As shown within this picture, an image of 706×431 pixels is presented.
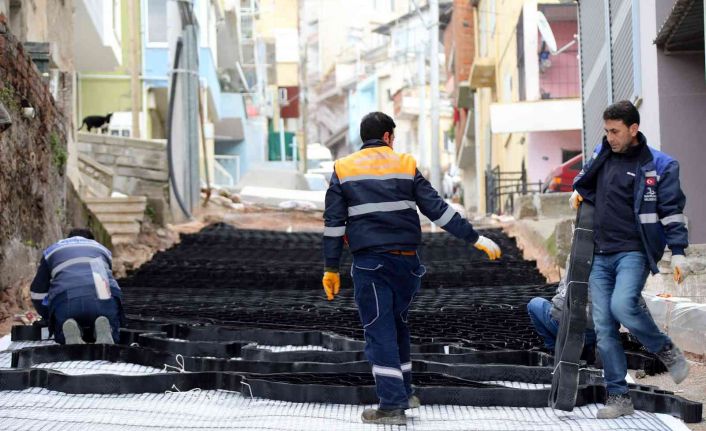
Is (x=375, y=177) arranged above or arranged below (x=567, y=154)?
below

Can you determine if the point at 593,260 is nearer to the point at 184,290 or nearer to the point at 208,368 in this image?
the point at 208,368

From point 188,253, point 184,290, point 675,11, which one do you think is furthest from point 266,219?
point 675,11

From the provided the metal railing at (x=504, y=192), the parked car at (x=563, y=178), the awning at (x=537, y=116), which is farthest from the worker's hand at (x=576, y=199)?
the metal railing at (x=504, y=192)

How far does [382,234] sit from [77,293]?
3.50m

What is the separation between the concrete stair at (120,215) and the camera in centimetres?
1950

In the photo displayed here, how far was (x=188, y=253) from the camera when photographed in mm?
18766

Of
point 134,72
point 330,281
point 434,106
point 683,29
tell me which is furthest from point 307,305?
point 434,106

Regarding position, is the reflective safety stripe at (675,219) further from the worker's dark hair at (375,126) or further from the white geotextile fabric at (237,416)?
the worker's dark hair at (375,126)

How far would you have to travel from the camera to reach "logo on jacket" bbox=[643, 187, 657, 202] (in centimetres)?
616

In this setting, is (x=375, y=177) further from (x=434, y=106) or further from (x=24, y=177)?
(x=434, y=106)

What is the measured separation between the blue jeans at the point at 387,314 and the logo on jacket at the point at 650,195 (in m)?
1.23

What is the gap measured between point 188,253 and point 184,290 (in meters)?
4.67

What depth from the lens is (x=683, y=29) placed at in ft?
37.2

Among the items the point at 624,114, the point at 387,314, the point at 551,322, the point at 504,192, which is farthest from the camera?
the point at 504,192
